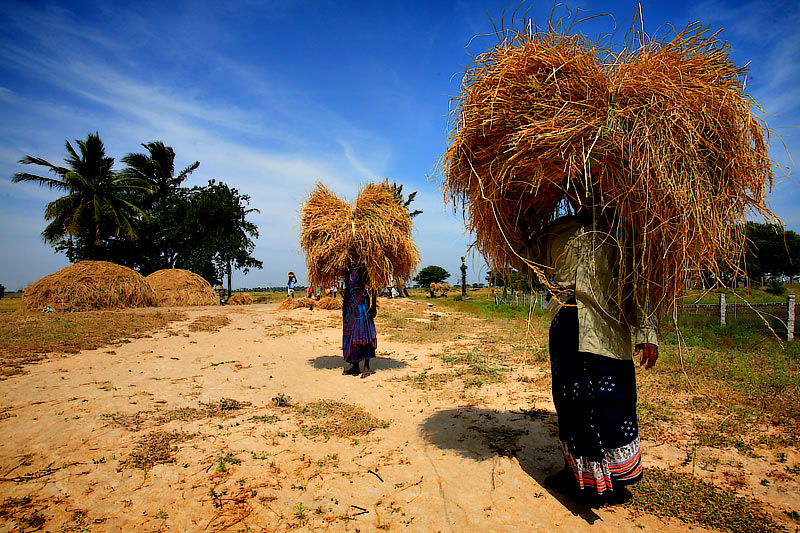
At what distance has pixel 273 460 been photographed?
3529 mm

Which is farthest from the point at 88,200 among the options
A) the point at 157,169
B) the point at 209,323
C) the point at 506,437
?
the point at 506,437

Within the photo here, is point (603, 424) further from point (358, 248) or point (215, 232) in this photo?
point (215, 232)

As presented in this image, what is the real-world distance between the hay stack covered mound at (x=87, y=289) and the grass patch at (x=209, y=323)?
3.94m

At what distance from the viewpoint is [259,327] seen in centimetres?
1151

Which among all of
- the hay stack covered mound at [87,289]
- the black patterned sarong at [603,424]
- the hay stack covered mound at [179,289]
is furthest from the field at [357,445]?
the hay stack covered mound at [179,289]

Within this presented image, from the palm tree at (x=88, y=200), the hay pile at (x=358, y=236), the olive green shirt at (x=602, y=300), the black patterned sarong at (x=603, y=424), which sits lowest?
the black patterned sarong at (x=603, y=424)

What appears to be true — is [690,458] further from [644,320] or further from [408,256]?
[408,256]

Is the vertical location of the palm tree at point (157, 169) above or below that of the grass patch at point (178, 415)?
above

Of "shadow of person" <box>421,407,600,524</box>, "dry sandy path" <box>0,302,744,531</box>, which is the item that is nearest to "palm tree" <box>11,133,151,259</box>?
"dry sandy path" <box>0,302,744,531</box>

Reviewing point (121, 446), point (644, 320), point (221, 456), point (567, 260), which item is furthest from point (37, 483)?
point (644, 320)

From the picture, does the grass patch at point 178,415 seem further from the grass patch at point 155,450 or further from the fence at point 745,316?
the fence at point 745,316

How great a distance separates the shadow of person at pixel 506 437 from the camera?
346 centimetres

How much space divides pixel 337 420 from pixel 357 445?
2.34 feet

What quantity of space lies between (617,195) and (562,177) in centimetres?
34
